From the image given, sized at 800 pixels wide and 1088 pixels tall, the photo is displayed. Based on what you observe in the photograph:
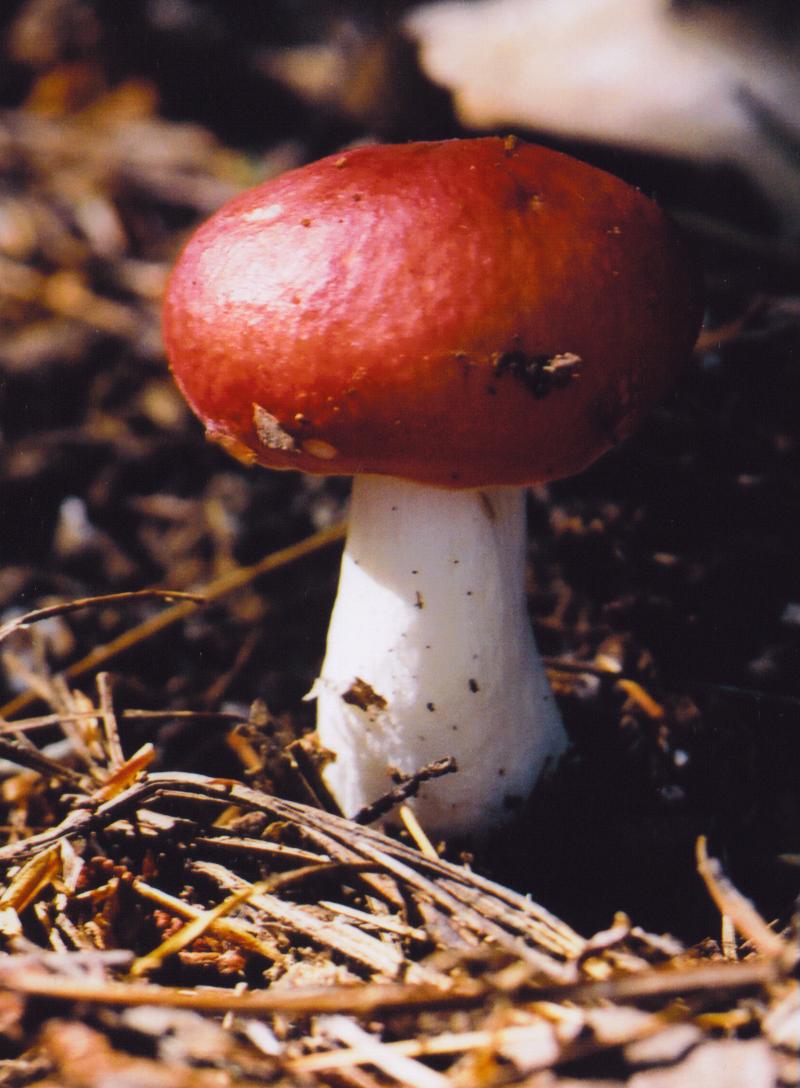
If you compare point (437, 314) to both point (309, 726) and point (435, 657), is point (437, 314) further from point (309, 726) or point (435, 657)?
point (309, 726)

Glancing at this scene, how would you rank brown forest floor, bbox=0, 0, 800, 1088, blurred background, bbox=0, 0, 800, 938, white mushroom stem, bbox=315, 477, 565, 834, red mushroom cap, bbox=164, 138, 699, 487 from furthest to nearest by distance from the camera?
1. blurred background, bbox=0, 0, 800, 938
2. white mushroom stem, bbox=315, 477, 565, 834
3. red mushroom cap, bbox=164, 138, 699, 487
4. brown forest floor, bbox=0, 0, 800, 1088

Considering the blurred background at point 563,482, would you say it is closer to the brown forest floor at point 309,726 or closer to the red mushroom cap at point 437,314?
the brown forest floor at point 309,726

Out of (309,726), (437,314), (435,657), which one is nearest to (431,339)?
(437,314)

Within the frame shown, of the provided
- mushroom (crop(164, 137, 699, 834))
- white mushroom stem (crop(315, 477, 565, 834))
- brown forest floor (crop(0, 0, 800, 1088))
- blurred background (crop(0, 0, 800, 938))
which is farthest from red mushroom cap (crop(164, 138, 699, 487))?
blurred background (crop(0, 0, 800, 938))

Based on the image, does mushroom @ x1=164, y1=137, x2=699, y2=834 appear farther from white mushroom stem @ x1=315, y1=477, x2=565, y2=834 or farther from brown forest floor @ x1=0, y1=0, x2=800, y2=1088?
brown forest floor @ x1=0, y1=0, x2=800, y2=1088

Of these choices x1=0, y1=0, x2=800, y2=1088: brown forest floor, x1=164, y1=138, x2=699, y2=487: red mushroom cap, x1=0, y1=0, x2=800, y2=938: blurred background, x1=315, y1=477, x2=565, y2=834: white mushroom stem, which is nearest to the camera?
x1=0, y1=0, x2=800, y2=1088: brown forest floor

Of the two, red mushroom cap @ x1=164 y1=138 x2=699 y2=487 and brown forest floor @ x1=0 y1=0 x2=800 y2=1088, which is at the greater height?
red mushroom cap @ x1=164 y1=138 x2=699 y2=487

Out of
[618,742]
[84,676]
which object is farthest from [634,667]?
[84,676]
